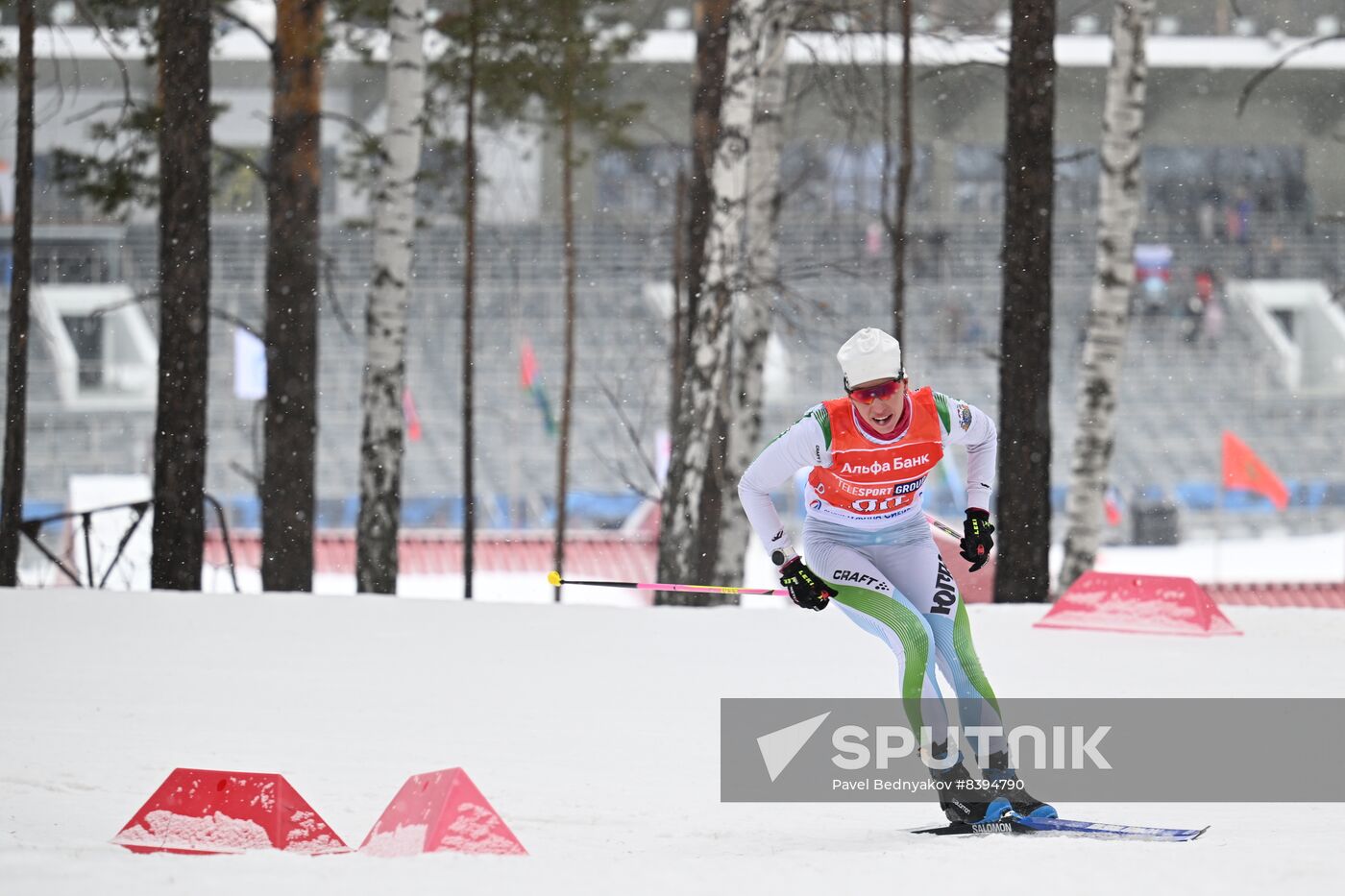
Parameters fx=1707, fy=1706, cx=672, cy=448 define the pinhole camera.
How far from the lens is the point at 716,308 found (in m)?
11.5

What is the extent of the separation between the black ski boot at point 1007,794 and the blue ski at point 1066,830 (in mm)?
28

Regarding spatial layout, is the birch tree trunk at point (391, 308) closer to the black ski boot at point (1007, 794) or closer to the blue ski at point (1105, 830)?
the black ski boot at point (1007, 794)

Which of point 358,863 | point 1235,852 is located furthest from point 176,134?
point 1235,852

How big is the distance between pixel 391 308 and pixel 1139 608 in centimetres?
589

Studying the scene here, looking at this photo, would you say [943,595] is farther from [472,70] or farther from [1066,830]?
[472,70]

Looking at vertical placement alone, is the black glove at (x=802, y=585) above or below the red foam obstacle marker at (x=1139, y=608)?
above

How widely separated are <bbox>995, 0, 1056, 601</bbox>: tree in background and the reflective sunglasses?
6.04 m

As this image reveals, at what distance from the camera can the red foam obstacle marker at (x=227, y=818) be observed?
5.06 metres

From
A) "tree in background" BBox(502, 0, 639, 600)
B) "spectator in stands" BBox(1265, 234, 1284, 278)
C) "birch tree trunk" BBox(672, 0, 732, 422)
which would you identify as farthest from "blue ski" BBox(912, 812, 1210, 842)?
"spectator in stands" BBox(1265, 234, 1284, 278)

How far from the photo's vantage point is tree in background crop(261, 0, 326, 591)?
12.3 m

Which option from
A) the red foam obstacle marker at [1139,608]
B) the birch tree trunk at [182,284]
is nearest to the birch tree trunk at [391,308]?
→ the birch tree trunk at [182,284]

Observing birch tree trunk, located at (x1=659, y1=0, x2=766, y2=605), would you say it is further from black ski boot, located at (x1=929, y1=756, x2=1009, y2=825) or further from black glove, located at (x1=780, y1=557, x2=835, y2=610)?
black ski boot, located at (x1=929, y1=756, x2=1009, y2=825)

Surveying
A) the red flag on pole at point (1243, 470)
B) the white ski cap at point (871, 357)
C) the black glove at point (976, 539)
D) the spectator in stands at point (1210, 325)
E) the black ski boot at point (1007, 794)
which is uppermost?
the spectator in stands at point (1210, 325)

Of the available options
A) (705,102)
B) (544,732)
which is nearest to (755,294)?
(705,102)
